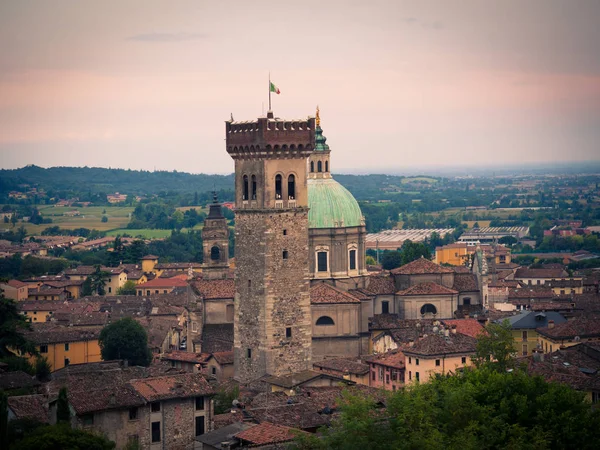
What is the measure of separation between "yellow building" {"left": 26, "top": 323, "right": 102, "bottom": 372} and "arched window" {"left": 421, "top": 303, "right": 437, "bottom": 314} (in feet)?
57.7

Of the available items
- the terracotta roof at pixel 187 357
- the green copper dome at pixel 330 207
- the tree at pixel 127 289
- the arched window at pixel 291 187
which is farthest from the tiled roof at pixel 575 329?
the tree at pixel 127 289

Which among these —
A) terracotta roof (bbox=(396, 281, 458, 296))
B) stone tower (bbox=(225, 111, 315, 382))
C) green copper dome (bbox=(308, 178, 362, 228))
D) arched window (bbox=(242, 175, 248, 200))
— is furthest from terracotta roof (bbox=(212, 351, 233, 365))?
terracotta roof (bbox=(396, 281, 458, 296))

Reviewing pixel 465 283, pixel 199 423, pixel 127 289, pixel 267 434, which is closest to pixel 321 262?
pixel 465 283

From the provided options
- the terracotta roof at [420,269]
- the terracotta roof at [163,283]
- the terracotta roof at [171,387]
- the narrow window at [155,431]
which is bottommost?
the terracotta roof at [163,283]

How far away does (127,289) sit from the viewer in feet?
401

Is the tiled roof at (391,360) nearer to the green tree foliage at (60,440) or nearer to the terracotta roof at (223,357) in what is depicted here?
the terracotta roof at (223,357)

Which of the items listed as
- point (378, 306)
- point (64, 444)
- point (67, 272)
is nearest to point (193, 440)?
point (64, 444)

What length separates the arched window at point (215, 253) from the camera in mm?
85312

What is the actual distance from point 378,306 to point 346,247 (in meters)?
3.35

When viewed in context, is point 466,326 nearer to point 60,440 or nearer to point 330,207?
point 330,207

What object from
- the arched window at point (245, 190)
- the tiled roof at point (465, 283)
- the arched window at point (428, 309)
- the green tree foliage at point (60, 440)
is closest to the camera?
the green tree foliage at point (60, 440)

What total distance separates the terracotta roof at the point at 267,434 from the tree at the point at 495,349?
42.7ft

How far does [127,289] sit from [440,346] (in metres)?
64.4

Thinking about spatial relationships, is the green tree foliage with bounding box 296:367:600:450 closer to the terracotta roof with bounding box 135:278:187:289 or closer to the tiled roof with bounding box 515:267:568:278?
the terracotta roof with bounding box 135:278:187:289
